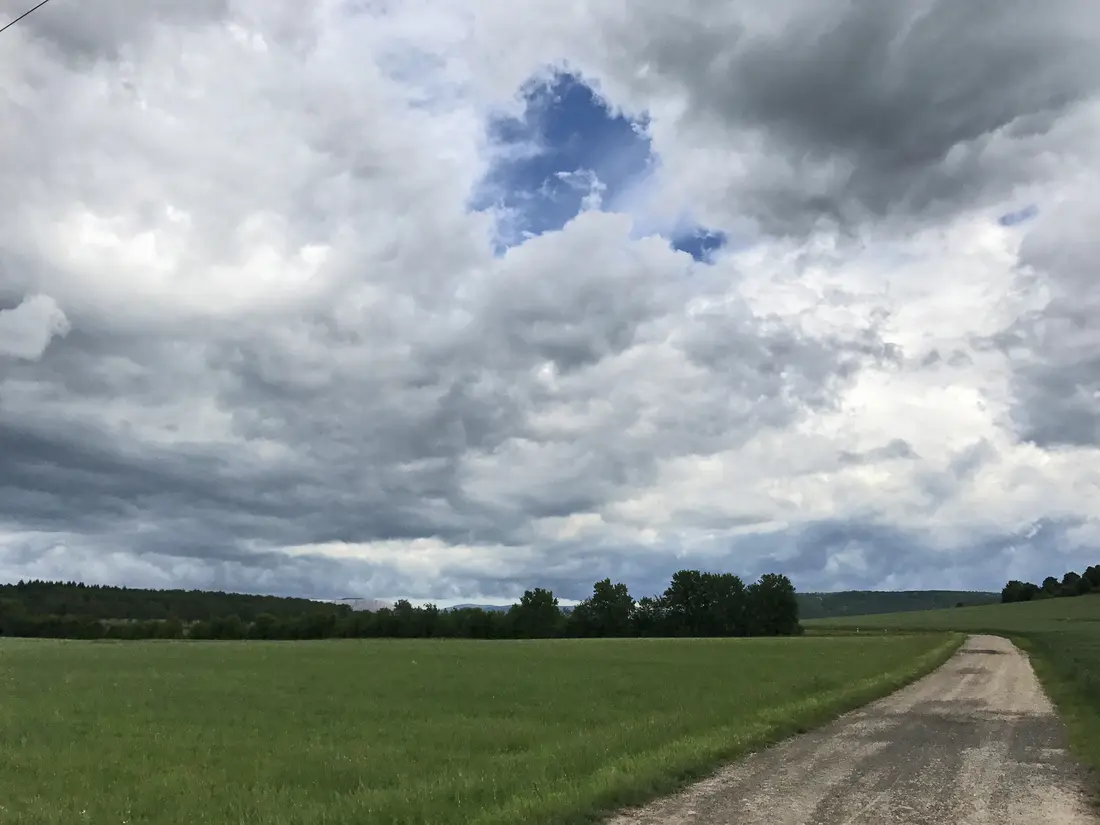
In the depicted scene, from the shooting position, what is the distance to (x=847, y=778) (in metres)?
16.9

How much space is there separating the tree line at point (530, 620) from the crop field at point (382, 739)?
109 m

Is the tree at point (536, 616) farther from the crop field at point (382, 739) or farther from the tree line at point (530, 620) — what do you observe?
the crop field at point (382, 739)

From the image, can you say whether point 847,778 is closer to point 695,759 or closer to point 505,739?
point 695,759

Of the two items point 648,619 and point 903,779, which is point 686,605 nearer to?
point 648,619

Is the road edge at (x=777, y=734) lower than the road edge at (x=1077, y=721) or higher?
higher

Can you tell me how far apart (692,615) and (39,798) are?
523ft

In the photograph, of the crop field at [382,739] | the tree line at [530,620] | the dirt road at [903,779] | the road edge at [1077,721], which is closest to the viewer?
the dirt road at [903,779]

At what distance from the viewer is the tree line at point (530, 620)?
155 metres

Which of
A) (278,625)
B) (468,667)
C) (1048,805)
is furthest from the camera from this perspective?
(278,625)

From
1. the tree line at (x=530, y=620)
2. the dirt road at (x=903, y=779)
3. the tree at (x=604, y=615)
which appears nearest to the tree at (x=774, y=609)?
the tree line at (x=530, y=620)

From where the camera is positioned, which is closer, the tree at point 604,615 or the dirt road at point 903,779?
the dirt road at point 903,779

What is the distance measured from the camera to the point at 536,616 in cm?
16125

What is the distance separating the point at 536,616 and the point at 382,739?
461ft

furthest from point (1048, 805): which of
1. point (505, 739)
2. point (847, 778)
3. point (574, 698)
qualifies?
point (574, 698)
